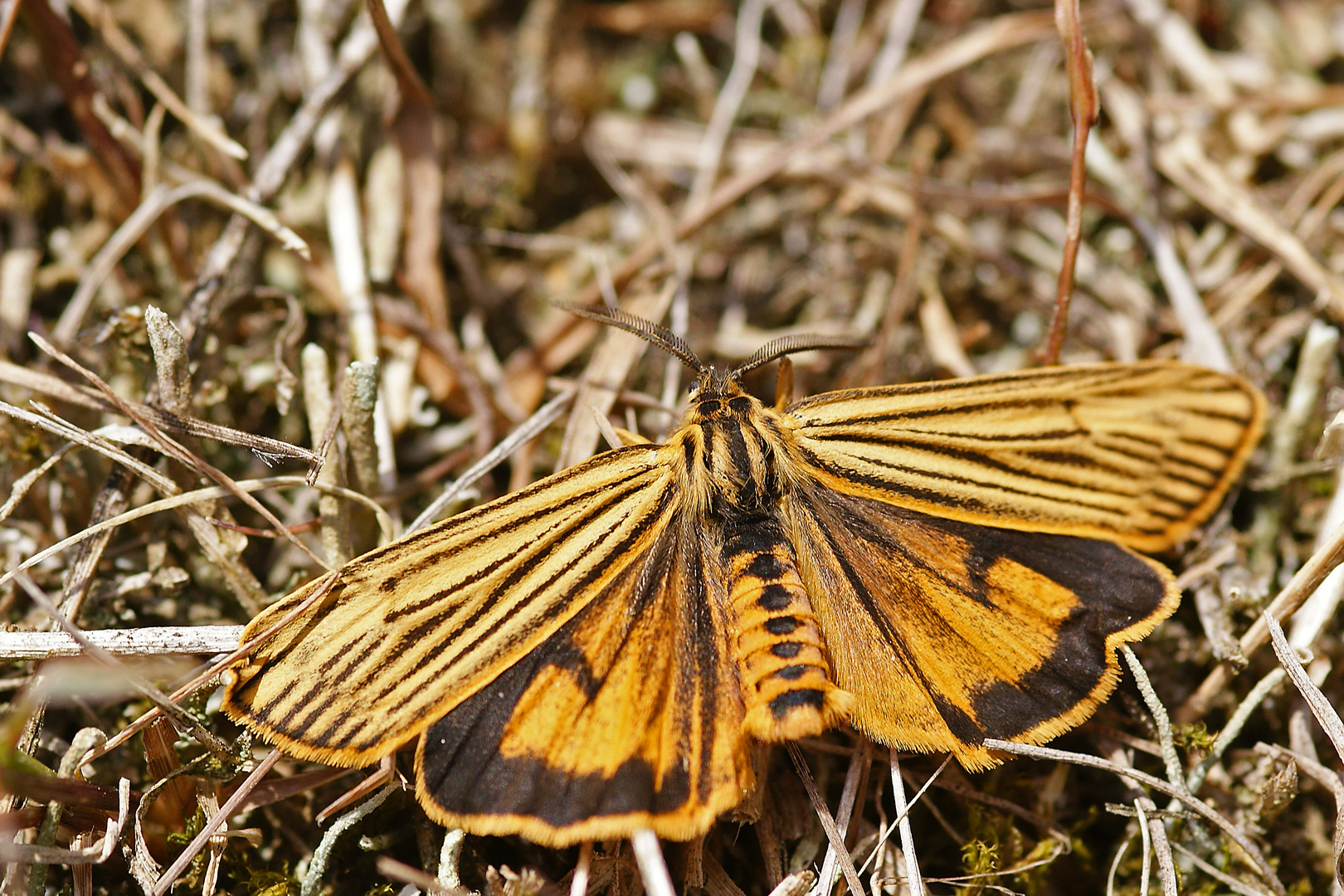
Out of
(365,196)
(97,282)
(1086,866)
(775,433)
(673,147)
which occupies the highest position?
(673,147)

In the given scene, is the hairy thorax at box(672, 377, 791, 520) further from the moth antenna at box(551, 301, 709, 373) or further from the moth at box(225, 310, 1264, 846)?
the moth antenna at box(551, 301, 709, 373)

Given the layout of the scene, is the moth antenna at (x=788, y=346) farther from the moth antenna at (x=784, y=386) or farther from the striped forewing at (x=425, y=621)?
the striped forewing at (x=425, y=621)

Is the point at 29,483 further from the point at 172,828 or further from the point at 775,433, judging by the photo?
the point at 775,433

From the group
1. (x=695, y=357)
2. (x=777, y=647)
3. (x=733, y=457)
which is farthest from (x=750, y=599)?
(x=695, y=357)

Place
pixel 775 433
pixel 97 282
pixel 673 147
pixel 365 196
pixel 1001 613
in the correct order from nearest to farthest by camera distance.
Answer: pixel 1001 613
pixel 775 433
pixel 97 282
pixel 365 196
pixel 673 147

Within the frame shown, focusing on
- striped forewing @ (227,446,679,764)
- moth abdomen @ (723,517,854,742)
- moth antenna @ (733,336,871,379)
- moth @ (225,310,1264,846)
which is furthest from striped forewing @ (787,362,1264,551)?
striped forewing @ (227,446,679,764)

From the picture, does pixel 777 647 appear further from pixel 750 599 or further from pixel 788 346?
pixel 788 346

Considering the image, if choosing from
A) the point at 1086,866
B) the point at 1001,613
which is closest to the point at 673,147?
the point at 1001,613

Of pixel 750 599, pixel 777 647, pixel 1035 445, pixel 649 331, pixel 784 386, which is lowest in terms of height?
pixel 777 647
